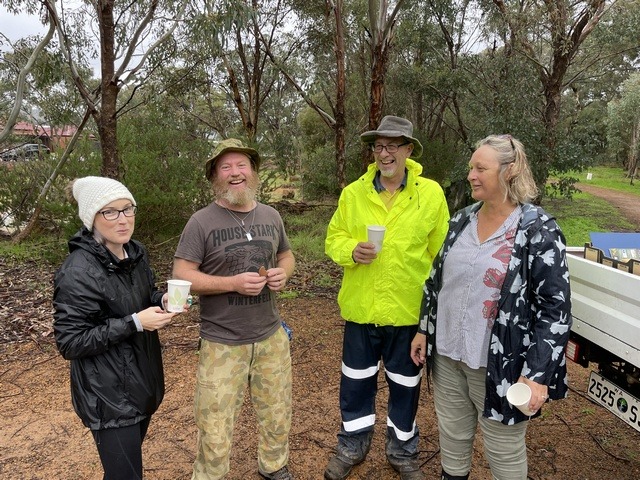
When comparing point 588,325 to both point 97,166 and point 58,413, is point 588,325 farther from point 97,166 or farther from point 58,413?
point 97,166

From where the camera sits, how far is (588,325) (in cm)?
247

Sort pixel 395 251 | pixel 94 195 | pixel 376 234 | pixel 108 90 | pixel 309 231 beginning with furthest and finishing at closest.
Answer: pixel 309 231
pixel 108 90
pixel 395 251
pixel 376 234
pixel 94 195

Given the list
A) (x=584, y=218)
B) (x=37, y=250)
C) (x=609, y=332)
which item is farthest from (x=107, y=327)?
(x=584, y=218)

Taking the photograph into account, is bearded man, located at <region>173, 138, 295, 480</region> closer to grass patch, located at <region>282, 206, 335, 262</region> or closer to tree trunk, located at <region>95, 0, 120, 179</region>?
tree trunk, located at <region>95, 0, 120, 179</region>

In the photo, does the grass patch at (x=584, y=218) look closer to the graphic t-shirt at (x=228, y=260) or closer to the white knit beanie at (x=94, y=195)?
the graphic t-shirt at (x=228, y=260)

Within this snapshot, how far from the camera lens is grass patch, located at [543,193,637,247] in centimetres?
1180

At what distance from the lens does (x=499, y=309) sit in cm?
200

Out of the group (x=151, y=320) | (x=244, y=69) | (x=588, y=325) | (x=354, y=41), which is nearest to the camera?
(x=151, y=320)

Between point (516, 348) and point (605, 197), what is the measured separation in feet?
70.9

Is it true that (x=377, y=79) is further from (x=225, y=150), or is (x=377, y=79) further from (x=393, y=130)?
(x=225, y=150)

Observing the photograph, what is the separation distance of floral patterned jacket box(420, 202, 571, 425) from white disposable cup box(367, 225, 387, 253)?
65 cm

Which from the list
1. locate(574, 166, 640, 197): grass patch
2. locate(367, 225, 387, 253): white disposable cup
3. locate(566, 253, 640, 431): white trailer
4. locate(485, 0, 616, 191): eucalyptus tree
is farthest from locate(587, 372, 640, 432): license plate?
locate(574, 166, 640, 197): grass patch

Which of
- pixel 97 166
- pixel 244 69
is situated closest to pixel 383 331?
pixel 97 166

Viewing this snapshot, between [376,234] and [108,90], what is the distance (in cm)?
484
